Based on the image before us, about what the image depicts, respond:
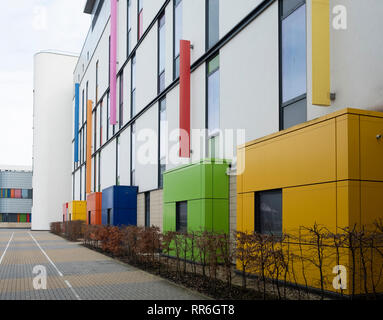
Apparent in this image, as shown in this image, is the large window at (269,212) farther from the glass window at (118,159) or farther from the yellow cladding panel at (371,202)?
the glass window at (118,159)

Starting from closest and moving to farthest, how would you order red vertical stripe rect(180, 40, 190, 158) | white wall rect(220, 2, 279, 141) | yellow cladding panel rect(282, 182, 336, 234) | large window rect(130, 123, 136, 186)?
yellow cladding panel rect(282, 182, 336, 234)
white wall rect(220, 2, 279, 141)
red vertical stripe rect(180, 40, 190, 158)
large window rect(130, 123, 136, 186)

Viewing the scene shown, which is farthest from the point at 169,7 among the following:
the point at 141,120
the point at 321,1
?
the point at 321,1

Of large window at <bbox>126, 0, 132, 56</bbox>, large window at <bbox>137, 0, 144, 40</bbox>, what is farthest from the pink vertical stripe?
large window at <bbox>137, 0, 144, 40</bbox>

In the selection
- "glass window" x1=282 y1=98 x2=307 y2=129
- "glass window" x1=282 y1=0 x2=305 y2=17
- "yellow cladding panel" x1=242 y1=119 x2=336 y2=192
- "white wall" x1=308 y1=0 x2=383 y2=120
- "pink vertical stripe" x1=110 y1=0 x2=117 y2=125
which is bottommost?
"yellow cladding panel" x1=242 y1=119 x2=336 y2=192

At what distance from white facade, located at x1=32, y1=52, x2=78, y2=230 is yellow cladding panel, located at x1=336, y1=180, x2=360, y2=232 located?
5629 centimetres

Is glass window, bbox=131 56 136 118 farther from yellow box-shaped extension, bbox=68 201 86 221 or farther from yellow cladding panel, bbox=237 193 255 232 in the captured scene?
yellow box-shaped extension, bbox=68 201 86 221

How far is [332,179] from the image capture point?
9570 mm

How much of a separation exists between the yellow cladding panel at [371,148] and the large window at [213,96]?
8338 millimetres

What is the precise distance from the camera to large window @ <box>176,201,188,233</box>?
17409mm

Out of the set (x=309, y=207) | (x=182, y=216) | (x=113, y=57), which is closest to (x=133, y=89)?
(x=113, y=57)

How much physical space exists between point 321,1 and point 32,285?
991 cm

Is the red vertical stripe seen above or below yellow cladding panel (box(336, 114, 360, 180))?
above

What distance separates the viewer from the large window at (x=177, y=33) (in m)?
22.1

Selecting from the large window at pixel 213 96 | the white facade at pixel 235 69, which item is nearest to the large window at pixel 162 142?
the white facade at pixel 235 69
